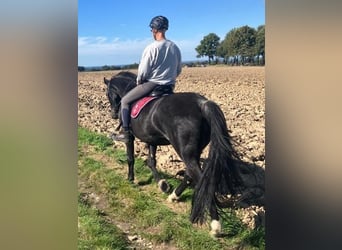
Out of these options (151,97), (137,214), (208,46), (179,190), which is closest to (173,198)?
(179,190)

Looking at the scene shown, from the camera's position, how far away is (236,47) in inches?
106

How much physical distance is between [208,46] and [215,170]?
0.73 m

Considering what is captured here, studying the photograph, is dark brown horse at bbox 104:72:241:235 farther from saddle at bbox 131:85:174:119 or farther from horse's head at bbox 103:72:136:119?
horse's head at bbox 103:72:136:119

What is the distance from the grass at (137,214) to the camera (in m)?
2.61

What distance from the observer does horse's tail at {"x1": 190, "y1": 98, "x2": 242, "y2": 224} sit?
260cm

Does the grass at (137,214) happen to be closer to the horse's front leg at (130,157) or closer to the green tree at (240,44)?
the horse's front leg at (130,157)

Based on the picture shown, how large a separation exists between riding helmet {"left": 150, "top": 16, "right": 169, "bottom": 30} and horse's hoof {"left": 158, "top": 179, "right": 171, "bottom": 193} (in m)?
0.94

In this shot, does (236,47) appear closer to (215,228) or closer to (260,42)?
(260,42)

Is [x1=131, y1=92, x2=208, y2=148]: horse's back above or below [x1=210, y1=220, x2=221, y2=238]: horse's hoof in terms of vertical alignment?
above

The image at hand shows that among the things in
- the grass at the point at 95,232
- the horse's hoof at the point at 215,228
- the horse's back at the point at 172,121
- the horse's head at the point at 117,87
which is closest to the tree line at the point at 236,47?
the horse's back at the point at 172,121

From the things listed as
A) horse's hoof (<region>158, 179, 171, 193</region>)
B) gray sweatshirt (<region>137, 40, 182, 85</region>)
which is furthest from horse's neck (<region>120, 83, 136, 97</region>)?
horse's hoof (<region>158, 179, 171, 193</region>)

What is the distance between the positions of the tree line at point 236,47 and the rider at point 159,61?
158 millimetres
